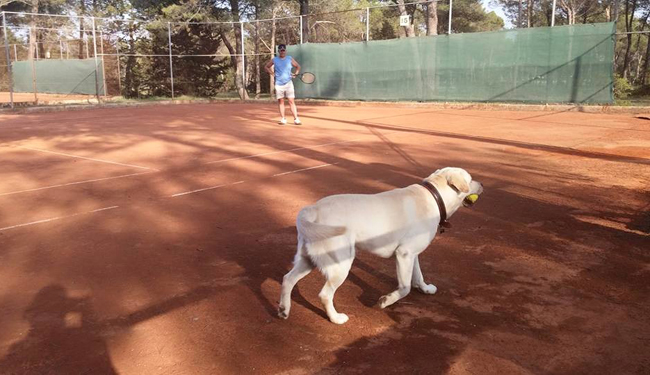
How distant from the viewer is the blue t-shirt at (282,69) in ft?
45.6

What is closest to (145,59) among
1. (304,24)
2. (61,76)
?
(61,76)

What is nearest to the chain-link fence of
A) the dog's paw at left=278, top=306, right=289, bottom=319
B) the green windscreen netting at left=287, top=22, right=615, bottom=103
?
the green windscreen netting at left=287, top=22, right=615, bottom=103

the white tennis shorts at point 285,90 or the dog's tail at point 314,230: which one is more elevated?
the white tennis shorts at point 285,90

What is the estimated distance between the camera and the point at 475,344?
303 centimetres

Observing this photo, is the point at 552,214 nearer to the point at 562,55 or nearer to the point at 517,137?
the point at 517,137

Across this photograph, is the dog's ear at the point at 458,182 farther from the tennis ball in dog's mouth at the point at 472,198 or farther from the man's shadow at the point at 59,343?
the man's shadow at the point at 59,343

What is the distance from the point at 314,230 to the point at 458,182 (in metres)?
1.10

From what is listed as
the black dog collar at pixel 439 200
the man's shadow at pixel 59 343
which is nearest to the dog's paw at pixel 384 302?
the black dog collar at pixel 439 200

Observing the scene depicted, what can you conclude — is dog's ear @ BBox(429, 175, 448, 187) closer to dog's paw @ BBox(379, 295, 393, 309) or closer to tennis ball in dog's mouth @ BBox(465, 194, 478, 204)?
tennis ball in dog's mouth @ BBox(465, 194, 478, 204)

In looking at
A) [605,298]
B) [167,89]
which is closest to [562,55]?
[605,298]

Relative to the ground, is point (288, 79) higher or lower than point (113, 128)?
higher

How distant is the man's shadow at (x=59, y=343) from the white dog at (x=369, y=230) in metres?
1.11

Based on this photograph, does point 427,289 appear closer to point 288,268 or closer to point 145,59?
point 288,268

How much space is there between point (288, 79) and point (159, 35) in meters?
15.4
